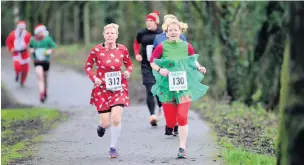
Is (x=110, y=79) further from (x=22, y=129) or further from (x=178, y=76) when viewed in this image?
(x=22, y=129)

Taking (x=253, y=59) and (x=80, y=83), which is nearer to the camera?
(x=253, y=59)

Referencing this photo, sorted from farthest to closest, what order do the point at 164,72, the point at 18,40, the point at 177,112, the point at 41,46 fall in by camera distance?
the point at 18,40 → the point at 41,46 → the point at 177,112 → the point at 164,72

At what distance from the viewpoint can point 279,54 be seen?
69.2 feet

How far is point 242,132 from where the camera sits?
14359mm

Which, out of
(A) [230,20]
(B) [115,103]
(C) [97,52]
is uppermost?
(A) [230,20]

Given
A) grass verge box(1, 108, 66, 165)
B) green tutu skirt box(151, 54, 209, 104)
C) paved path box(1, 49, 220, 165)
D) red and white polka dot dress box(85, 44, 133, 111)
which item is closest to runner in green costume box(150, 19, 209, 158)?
green tutu skirt box(151, 54, 209, 104)

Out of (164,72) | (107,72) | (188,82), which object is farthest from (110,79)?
(188,82)

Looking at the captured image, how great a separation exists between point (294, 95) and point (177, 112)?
413 centimetres

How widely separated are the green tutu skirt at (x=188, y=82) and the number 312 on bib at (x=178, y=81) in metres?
0.06

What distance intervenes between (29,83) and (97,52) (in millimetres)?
17145

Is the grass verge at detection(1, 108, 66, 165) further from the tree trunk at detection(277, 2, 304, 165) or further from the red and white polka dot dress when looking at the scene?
the tree trunk at detection(277, 2, 304, 165)

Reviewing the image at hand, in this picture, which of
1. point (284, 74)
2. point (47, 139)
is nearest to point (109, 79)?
point (47, 139)

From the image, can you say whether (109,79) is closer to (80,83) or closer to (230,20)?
(230,20)

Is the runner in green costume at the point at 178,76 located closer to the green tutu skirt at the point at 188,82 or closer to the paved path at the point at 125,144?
the green tutu skirt at the point at 188,82
